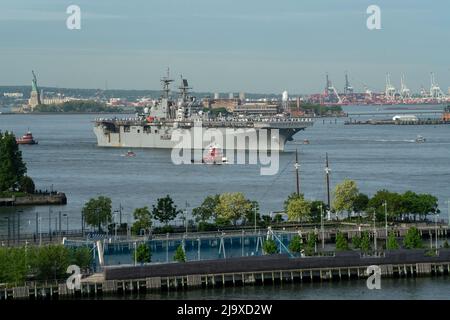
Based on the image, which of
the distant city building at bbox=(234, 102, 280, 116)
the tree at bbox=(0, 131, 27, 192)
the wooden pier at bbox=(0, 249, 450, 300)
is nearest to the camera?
the wooden pier at bbox=(0, 249, 450, 300)

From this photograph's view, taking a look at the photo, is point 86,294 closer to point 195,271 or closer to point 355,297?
point 195,271

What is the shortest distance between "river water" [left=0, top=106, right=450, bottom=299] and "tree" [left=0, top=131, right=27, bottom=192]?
160 centimetres

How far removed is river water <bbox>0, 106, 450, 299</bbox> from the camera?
61.4 feet

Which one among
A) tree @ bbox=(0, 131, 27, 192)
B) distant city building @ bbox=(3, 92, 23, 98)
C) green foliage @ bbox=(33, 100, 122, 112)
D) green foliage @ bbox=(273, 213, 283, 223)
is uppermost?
distant city building @ bbox=(3, 92, 23, 98)

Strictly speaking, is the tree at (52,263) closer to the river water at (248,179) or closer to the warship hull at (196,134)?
the river water at (248,179)

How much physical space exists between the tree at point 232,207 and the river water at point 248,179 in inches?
65.7

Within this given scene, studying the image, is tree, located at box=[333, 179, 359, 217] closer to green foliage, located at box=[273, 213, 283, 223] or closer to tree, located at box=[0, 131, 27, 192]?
green foliage, located at box=[273, 213, 283, 223]

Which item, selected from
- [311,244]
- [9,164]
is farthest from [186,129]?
[311,244]

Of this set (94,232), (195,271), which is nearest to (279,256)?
(195,271)

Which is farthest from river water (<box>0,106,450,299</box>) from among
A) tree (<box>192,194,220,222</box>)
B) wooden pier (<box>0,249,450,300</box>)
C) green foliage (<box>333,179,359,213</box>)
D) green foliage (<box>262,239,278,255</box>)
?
green foliage (<box>333,179,359,213</box>)

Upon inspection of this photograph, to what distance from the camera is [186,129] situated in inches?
2279

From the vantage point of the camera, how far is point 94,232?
24.4 metres

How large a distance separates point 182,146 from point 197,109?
4.89 m

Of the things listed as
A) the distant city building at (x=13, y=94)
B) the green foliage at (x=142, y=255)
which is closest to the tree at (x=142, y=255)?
the green foliage at (x=142, y=255)
